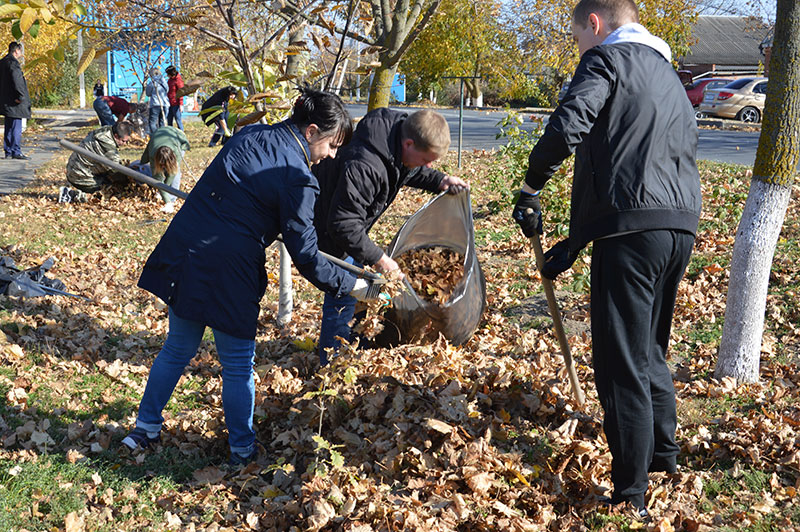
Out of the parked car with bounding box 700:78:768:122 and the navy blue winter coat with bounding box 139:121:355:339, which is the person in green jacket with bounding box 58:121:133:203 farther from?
the parked car with bounding box 700:78:768:122

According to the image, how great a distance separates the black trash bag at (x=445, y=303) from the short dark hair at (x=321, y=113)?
1.15 m

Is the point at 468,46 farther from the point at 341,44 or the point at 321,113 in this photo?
the point at 321,113

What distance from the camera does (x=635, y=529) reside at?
9.36 feet

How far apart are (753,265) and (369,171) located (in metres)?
2.10

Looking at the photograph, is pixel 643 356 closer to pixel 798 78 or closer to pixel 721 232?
pixel 798 78

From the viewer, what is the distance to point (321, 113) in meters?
3.23

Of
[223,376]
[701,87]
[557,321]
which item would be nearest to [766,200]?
[557,321]

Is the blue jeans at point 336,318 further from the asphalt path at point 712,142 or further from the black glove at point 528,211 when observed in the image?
the asphalt path at point 712,142

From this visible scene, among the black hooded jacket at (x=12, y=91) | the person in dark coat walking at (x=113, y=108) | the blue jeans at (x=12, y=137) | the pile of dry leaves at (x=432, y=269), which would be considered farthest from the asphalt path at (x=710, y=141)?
the blue jeans at (x=12, y=137)

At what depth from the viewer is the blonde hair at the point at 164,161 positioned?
8.83 m

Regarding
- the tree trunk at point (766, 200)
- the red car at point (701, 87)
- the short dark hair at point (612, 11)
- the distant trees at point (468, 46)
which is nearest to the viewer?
the short dark hair at point (612, 11)

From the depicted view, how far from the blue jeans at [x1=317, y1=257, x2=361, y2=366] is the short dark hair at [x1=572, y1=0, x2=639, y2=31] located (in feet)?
6.52

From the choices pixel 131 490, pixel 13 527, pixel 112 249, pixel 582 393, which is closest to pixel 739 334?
pixel 582 393

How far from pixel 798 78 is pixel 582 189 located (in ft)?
5.64
